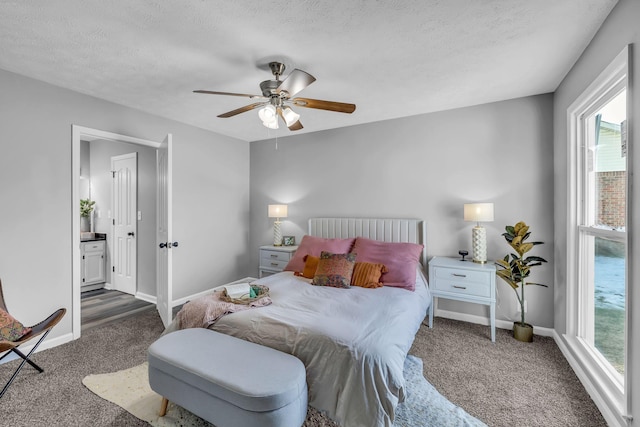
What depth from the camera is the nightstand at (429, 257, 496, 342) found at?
2.86 m

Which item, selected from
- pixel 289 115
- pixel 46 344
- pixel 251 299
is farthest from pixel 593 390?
pixel 46 344

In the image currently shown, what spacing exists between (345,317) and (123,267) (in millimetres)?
4201

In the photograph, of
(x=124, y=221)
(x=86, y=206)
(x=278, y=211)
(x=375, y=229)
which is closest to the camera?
(x=375, y=229)

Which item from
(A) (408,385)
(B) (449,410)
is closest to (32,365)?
(A) (408,385)

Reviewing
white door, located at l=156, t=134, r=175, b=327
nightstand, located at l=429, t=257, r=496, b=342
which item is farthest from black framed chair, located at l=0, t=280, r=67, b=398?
nightstand, located at l=429, t=257, r=496, b=342

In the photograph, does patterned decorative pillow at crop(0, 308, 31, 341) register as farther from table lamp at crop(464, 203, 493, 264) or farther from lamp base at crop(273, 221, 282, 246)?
table lamp at crop(464, 203, 493, 264)

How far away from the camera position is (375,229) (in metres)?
3.81

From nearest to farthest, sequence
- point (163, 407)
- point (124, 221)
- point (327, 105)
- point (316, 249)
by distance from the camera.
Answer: point (163, 407)
point (327, 105)
point (316, 249)
point (124, 221)

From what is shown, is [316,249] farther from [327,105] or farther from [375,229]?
[327,105]

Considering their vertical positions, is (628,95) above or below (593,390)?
above

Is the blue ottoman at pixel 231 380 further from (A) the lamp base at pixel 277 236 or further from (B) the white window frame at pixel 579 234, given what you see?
(A) the lamp base at pixel 277 236

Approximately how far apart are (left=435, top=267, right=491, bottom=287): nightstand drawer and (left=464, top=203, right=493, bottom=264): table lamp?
0.76ft

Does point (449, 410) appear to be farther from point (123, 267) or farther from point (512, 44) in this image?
point (123, 267)

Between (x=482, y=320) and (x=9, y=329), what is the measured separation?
14.2 ft
